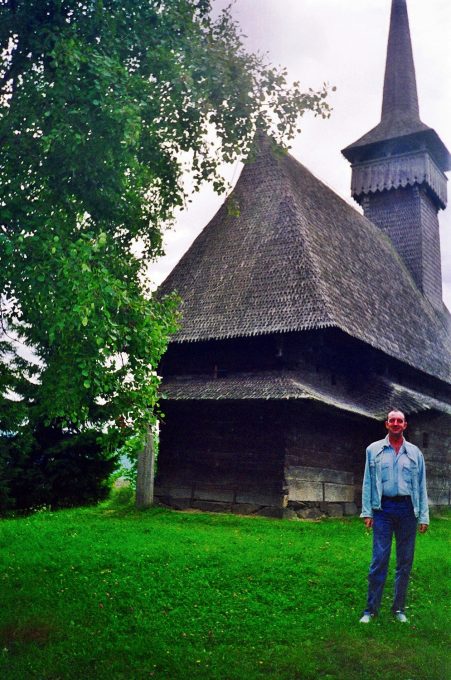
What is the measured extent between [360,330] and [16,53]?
10.7 metres

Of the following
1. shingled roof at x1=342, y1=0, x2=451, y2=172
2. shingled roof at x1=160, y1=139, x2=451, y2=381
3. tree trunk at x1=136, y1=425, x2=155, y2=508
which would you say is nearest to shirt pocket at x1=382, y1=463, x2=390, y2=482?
shingled roof at x1=160, y1=139, x2=451, y2=381

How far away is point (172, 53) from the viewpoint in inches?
393

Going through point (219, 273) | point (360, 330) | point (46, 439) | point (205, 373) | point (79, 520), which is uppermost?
point (219, 273)

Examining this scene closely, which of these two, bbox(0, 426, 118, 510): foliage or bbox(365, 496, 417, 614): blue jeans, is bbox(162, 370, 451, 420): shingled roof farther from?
bbox(365, 496, 417, 614): blue jeans

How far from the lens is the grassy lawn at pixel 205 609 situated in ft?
20.2

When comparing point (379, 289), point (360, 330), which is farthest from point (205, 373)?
point (379, 289)

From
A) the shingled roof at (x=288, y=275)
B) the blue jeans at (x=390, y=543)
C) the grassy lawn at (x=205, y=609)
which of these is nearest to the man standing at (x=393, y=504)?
the blue jeans at (x=390, y=543)

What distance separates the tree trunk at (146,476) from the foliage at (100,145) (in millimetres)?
6484

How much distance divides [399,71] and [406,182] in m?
6.42

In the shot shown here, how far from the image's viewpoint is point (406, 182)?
29.5 m

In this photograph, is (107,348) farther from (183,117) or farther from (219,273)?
(219,273)

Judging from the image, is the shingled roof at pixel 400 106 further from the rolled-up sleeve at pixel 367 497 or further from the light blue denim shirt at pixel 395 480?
the rolled-up sleeve at pixel 367 497

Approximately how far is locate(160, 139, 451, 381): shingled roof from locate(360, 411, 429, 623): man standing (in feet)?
28.7

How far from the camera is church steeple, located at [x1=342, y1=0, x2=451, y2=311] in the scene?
1149 inches
